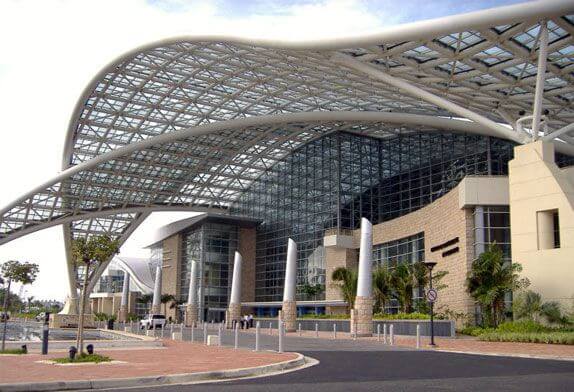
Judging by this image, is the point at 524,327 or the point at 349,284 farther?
the point at 349,284

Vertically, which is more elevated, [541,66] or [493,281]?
[541,66]

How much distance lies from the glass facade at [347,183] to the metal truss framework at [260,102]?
2.03m

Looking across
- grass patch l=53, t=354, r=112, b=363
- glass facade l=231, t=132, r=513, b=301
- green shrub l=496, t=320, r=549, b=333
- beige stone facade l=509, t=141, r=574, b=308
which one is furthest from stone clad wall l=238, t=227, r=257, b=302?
grass patch l=53, t=354, r=112, b=363

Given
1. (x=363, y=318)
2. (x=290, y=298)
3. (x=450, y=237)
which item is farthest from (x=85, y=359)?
(x=450, y=237)

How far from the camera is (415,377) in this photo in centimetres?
1440

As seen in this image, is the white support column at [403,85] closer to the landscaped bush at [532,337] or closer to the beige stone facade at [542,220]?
the beige stone facade at [542,220]

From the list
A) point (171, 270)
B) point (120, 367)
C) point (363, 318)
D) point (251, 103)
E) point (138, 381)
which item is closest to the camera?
point (138, 381)

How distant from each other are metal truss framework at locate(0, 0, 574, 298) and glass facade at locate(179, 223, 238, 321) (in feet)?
11.5

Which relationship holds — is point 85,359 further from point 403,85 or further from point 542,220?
point 403,85

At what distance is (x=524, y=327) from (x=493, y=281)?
420cm

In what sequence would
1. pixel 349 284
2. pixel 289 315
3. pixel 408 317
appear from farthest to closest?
1. pixel 349 284
2. pixel 289 315
3. pixel 408 317

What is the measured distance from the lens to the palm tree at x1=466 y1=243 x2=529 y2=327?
32.5 metres

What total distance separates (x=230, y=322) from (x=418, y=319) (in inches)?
972

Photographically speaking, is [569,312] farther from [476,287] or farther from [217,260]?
[217,260]
